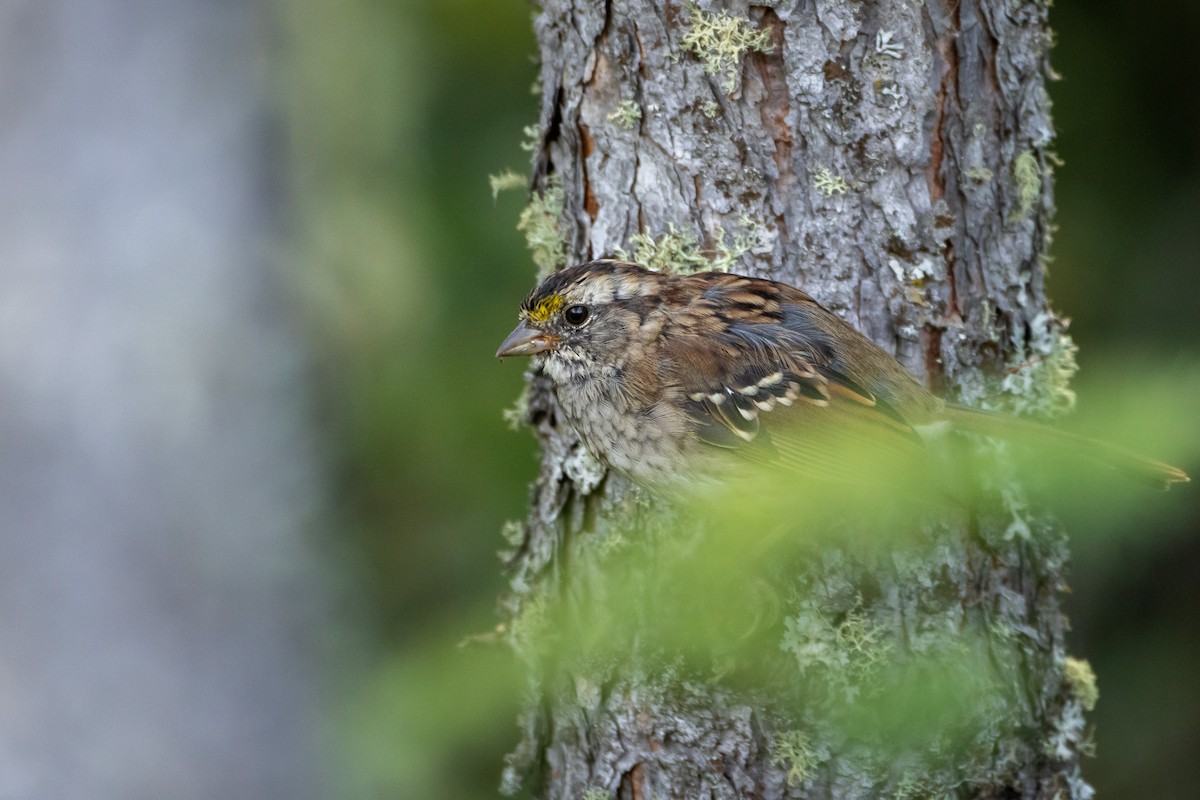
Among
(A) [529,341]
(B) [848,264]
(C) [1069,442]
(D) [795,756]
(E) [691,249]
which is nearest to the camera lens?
(C) [1069,442]

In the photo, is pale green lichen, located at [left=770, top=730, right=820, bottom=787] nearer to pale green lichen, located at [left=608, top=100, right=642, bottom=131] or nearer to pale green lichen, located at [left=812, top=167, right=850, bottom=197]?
pale green lichen, located at [left=812, top=167, right=850, bottom=197]

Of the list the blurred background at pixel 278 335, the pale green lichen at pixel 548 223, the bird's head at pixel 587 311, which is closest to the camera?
the bird's head at pixel 587 311

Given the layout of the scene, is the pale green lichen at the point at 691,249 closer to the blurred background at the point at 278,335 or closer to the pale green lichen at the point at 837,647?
the pale green lichen at the point at 837,647

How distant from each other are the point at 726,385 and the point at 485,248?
81.6 inches

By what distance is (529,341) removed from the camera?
130 inches

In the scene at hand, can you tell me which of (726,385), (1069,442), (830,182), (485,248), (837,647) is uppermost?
(830,182)

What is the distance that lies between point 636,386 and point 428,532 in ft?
9.08

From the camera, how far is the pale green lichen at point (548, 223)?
3.31 meters

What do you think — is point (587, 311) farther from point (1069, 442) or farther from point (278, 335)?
point (278, 335)

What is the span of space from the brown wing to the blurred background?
73.6 inches

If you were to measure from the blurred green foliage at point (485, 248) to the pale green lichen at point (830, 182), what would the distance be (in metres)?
2.13

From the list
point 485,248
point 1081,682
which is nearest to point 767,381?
point 1081,682

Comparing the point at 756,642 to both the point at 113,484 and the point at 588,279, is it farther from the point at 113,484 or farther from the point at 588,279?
the point at 113,484

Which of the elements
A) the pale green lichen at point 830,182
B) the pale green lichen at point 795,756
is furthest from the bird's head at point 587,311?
the pale green lichen at point 795,756
